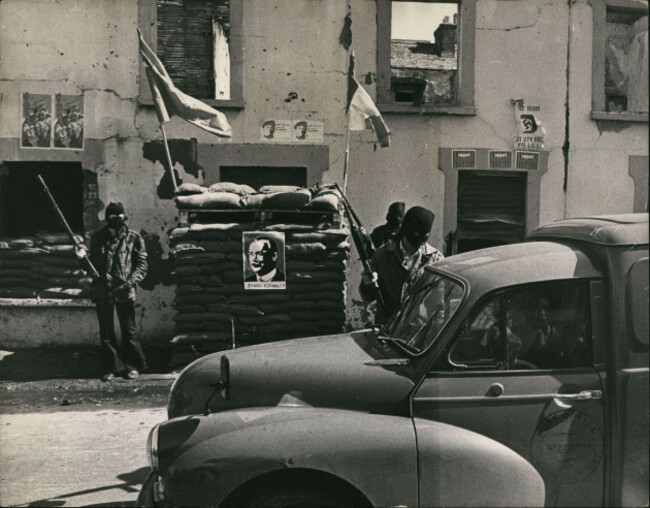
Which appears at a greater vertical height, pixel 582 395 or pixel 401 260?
pixel 401 260

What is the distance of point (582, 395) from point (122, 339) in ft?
20.3

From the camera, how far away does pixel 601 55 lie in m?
9.50

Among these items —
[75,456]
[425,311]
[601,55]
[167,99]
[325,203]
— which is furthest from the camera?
[601,55]

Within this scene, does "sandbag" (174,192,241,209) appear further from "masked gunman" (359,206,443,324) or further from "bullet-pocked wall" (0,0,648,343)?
"masked gunman" (359,206,443,324)

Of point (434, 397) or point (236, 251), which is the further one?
point (236, 251)

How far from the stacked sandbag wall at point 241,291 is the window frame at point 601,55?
4.89 meters

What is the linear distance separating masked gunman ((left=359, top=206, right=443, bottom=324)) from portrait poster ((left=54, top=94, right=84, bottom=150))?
5.59m

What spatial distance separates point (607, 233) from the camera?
3092 millimetres

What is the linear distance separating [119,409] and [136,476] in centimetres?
204

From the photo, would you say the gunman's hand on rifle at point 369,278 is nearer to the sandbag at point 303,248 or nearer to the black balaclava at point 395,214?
the sandbag at point 303,248

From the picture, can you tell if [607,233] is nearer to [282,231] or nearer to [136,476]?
[136,476]

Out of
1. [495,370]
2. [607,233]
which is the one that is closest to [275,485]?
[495,370]

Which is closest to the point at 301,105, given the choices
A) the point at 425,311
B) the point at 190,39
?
the point at 190,39

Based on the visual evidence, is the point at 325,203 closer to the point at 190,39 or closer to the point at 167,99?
the point at 167,99
